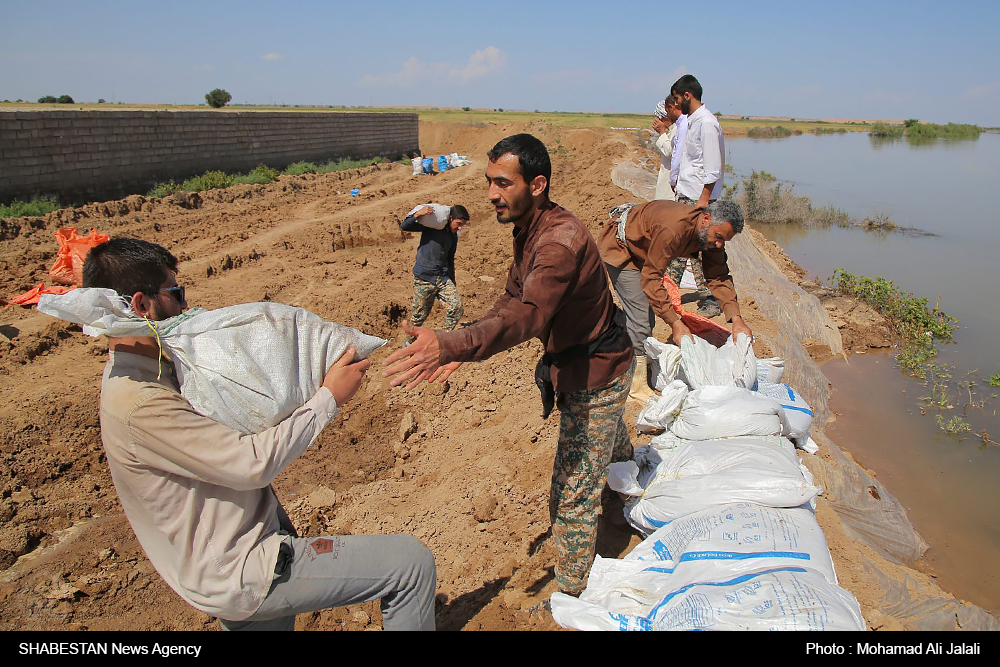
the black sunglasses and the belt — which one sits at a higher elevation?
the black sunglasses

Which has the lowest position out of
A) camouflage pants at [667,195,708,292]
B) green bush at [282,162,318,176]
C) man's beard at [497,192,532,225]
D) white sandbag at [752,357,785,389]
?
white sandbag at [752,357,785,389]

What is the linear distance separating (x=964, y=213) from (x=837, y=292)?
11.5 m

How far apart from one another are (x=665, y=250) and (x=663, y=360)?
0.69 metres

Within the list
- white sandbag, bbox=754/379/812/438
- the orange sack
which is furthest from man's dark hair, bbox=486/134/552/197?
white sandbag, bbox=754/379/812/438

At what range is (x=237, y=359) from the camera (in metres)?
1.50

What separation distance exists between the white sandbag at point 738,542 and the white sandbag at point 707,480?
2.9 inches

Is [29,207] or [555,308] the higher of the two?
[29,207]

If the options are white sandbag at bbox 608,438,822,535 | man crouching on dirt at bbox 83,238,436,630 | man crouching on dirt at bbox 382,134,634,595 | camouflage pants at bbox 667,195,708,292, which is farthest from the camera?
camouflage pants at bbox 667,195,708,292

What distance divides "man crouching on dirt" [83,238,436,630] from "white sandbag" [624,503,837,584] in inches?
44.6

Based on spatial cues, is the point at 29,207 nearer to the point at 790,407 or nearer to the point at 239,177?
the point at 239,177

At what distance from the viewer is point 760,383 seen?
3.63 meters

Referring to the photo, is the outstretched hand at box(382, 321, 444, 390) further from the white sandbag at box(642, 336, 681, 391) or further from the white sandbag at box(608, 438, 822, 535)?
the white sandbag at box(642, 336, 681, 391)

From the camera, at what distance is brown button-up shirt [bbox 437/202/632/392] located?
6.08 feet

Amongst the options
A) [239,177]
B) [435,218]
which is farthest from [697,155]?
[239,177]
